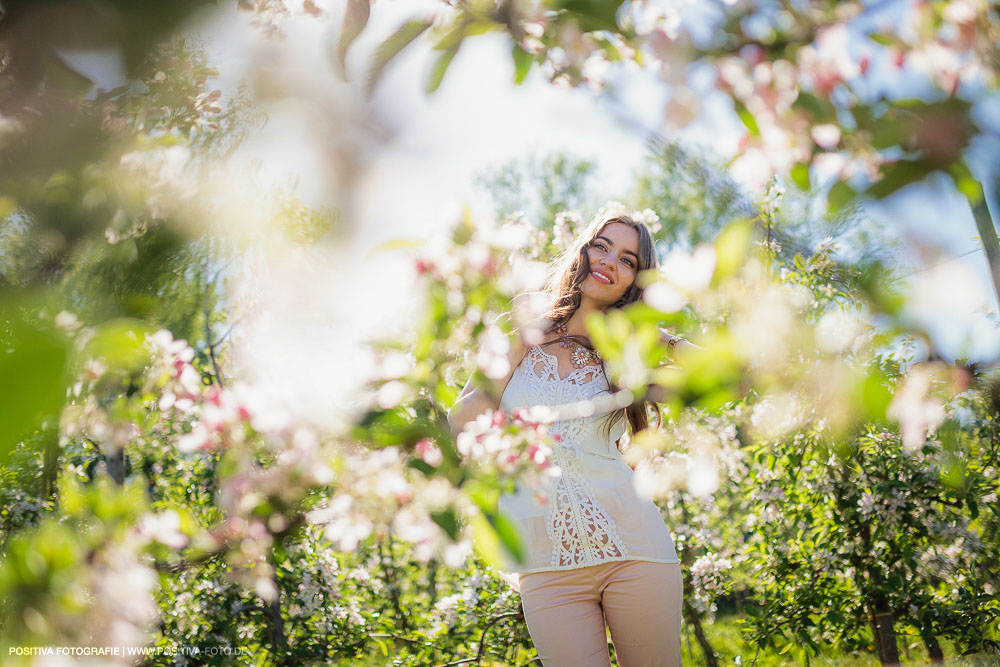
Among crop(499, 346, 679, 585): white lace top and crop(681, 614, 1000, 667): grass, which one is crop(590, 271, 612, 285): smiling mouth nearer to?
crop(499, 346, 679, 585): white lace top

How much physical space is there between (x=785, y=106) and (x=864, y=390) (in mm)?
342

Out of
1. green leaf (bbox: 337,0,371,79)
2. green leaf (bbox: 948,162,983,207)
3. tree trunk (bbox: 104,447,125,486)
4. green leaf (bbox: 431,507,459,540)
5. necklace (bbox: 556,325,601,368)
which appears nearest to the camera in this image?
green leaf (bbox: 948,162,983,207)

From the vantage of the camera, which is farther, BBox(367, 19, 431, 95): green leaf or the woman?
the woman

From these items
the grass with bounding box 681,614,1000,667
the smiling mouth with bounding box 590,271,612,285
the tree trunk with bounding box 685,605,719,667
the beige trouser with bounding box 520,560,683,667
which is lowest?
the grass with bounding box 681,614,1000,667

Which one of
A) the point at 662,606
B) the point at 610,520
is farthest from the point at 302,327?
the point at 662,606

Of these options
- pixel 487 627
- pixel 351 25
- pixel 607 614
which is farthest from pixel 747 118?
pixel 487 627

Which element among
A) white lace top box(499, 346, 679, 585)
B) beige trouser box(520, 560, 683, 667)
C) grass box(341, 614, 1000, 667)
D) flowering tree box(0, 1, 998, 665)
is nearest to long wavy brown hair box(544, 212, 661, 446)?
white lace top box(499, 346, 679, 585)

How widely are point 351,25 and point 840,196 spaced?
1.85 feet

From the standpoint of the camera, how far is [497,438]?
93cm

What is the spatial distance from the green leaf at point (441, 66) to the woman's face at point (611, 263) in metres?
1.20

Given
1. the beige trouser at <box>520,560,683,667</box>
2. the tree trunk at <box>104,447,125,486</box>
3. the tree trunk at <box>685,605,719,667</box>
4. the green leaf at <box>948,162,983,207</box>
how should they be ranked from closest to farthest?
the green leaf at <box>948,162,983,207</box>, the beige trouser at <box>520,560,683,667</box>, the tree trunk at <box>685,605,719,667</box>, the tree trunk at <box>104,447,125,486</box>

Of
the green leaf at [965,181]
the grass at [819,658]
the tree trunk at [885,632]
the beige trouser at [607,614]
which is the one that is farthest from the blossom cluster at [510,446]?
the tree trunk at [885,632]

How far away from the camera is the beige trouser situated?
6.02ft

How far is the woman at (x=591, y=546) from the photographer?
1.84 metres
